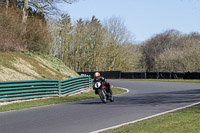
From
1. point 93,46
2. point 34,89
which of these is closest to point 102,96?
point 34,89

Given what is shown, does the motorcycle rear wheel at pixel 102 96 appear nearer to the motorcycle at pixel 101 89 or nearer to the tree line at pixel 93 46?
the motorcycle at pixel 101 89

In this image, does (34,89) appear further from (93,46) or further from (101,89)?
(93,46)

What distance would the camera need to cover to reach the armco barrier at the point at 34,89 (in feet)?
51.5

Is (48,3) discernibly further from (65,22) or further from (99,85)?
(65,22)

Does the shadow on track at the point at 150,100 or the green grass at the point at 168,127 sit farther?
the shadow on track at the point at 150,100

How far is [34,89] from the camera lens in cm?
1748

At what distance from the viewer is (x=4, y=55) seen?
25.0 metres

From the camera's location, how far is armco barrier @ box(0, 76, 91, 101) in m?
15.7

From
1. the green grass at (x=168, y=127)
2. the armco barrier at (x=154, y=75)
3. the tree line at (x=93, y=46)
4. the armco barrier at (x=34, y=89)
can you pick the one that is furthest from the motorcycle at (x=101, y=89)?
the tree line at (x=93, y=46)

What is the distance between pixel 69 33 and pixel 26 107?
180 feet

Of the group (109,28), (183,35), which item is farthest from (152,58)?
(109,28)

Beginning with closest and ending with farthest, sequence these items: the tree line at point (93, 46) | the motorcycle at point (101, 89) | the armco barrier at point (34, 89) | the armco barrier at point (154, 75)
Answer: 1. the motorcycle at point (101, 89)
2. the armco barrier at point (34, 89)
3. the armco barrier at point (154, 75)
4. the tree line at point (93, 46)

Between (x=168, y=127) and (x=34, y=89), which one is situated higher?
(x=34, y=89)

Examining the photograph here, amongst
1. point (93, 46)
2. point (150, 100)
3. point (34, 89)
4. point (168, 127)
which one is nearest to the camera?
point (168, 127)
